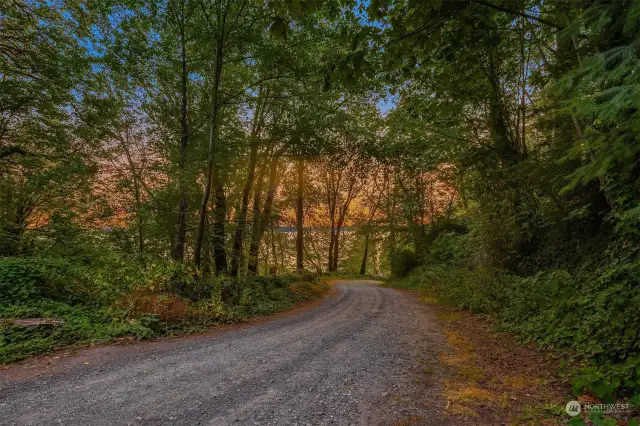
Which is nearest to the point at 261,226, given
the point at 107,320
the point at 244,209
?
the point at 244,209

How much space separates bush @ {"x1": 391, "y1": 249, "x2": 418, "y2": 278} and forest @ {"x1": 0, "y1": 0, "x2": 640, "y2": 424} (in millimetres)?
5582

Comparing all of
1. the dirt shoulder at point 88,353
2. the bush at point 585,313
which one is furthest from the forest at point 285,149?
the dirt shoulder at point 88,353

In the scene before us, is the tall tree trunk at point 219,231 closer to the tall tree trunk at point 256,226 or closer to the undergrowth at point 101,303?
the tall tree trunk at point 256,226

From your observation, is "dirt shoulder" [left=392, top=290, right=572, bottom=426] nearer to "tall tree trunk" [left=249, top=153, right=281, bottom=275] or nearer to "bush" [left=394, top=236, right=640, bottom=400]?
"bush" [left=394, top=236, right=640, bottom=400]

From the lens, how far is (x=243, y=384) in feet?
12.7

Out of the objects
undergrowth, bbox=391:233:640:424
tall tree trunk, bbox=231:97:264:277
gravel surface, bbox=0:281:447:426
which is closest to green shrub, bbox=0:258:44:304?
gravel surface, bbox=0:281:447:426

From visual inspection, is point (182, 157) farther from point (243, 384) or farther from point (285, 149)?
point (243, 384)

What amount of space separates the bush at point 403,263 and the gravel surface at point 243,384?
14552 mm

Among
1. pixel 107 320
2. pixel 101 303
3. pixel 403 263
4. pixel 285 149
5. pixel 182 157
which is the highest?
pixel 285 149

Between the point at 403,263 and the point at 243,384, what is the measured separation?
17.9 metres

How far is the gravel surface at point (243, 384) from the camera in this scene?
309cm

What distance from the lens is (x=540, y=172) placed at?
7133mm

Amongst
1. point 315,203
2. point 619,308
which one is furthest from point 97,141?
point 315,203

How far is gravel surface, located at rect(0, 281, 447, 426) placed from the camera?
3.09 meters
